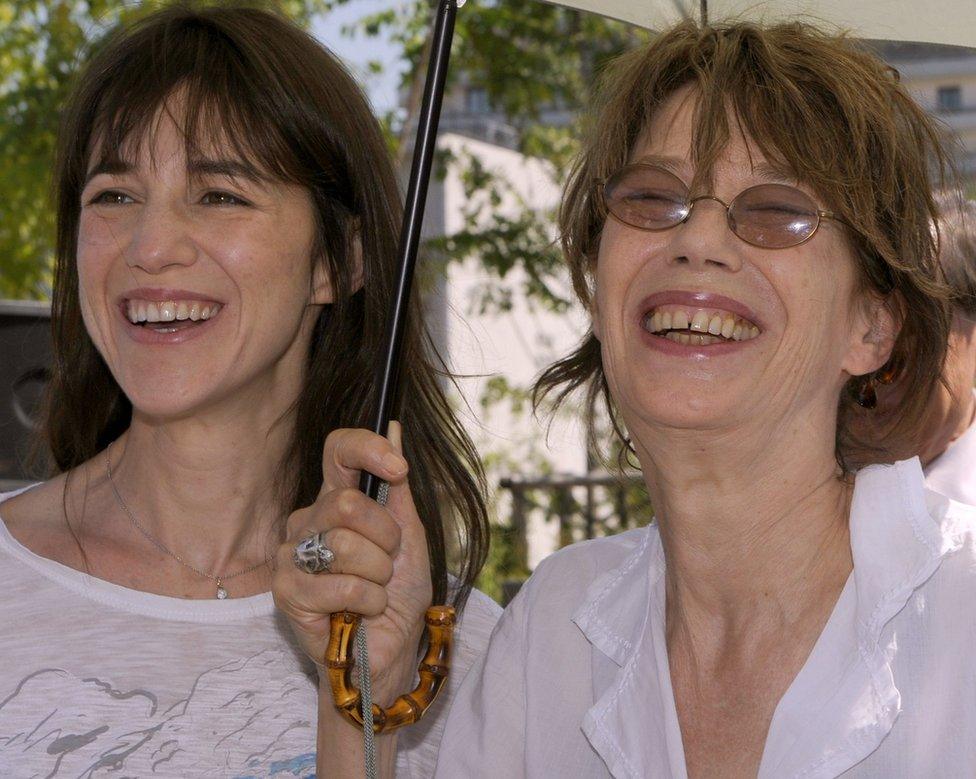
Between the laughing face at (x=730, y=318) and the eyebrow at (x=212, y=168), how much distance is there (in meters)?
0.78

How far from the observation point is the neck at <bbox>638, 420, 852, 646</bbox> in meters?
2.19

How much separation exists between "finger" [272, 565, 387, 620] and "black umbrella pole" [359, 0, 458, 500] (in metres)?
0.14

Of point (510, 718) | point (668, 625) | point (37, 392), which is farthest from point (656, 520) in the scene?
point (37, 392)

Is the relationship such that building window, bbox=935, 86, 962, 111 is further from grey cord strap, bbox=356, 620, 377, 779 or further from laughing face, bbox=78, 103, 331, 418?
grey cord strap, bbox=356, 620, 377, 779

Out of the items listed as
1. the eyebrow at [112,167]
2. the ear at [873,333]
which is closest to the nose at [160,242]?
the eyebrow at [112,167]

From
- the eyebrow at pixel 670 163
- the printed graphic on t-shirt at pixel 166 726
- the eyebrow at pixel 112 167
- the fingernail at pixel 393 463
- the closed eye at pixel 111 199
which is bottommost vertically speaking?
the printed graphic on t-shirt at pixel 166 726

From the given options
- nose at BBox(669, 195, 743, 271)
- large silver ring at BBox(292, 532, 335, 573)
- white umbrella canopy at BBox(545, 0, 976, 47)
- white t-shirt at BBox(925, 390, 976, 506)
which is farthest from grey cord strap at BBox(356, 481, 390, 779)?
white t-shirt at BBox(925, 390, 976, 506)

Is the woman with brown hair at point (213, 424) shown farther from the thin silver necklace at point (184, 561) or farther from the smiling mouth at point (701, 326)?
the smiling mouth at point (701, 326)

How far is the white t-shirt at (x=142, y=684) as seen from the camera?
241cm

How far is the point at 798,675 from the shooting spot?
2104mm

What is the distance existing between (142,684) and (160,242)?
2.69ft

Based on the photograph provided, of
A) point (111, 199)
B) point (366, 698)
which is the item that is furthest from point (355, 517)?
point (111, 199)

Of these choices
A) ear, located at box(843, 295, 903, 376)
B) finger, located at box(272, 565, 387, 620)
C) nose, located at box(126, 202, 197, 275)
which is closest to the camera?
finger, located at box(272, 565, 387, 620)

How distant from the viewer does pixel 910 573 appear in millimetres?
2041
